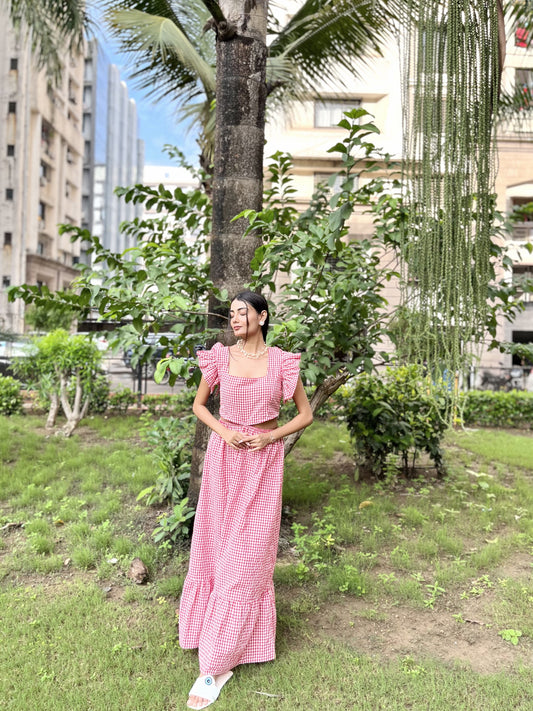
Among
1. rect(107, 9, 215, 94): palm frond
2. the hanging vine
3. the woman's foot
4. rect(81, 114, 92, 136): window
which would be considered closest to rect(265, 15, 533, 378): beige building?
rect(107, 9, 215, 94): palm frond

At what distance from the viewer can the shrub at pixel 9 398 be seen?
871 centimetres

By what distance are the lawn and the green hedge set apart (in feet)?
14.3

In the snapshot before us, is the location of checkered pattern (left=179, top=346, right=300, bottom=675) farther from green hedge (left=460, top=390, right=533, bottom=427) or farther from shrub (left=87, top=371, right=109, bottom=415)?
green hedge (left=460, top=390, right=533, bottom=427)

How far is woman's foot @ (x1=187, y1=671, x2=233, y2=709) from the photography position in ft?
8.38

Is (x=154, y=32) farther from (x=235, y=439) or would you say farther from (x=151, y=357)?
(x=235, y=439)

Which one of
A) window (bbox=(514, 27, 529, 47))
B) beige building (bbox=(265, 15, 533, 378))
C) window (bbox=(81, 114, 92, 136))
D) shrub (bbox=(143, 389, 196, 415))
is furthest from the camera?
window (bbox=(81, 114, 92, 136))

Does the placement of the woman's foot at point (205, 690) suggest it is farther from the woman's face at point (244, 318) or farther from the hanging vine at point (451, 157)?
the hanging vine at point (451, 157)

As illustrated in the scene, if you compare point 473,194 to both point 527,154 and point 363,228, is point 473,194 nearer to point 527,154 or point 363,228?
point 363,228

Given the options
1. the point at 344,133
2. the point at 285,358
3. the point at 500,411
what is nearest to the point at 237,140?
the point at 285,358

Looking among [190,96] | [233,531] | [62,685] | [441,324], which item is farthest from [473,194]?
[190,96]

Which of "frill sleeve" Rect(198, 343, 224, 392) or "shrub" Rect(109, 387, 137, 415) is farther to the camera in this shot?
"shrub" Rect(109, 387, 137, 415)

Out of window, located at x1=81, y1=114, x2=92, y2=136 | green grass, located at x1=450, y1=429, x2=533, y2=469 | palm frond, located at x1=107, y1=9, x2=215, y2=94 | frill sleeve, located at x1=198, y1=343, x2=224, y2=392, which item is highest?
window, located at x1=81, y1=114, x2=92, y2=136

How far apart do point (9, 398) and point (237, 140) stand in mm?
6375

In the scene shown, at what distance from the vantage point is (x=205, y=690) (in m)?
2.61
